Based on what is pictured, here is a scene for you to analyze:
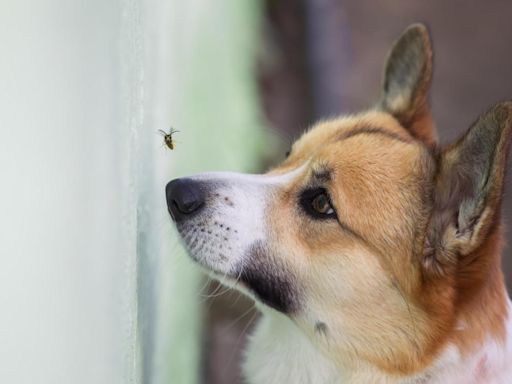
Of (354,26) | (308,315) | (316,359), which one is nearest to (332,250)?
(308,315)

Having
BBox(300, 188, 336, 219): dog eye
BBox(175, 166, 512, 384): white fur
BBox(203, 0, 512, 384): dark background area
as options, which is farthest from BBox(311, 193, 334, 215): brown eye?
BBox(203, 0, 512, 384): dark background area

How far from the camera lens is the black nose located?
207 cm

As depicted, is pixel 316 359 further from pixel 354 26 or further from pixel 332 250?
pixel 354 26

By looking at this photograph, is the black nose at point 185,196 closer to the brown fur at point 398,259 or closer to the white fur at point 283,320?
the white fur at point 283,320

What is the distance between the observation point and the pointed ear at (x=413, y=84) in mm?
2614

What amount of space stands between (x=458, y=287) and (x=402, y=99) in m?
0.88

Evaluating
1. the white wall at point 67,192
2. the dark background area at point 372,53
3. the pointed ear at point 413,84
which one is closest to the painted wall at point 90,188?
the white wall at point 67,192

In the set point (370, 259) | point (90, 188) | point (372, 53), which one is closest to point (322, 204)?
point (370, 259)

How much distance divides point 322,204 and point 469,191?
0.40 meters

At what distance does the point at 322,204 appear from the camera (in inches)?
83.4

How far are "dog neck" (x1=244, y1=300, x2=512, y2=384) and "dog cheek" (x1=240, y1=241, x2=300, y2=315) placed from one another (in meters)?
0.14

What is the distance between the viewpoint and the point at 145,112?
6.75 ft

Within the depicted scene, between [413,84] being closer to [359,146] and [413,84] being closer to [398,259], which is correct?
[359,146]

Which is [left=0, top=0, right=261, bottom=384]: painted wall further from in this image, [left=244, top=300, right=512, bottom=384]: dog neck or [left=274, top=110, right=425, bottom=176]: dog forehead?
[left=274, top=110, right=425, bottom=176]: dog forehead
